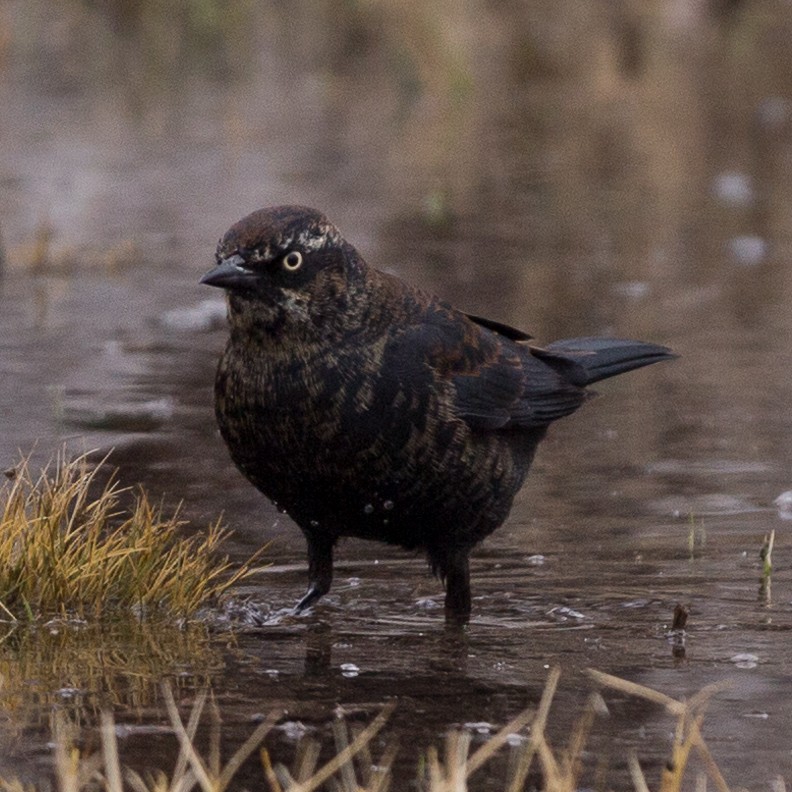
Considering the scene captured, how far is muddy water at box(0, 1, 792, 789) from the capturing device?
4512 millimetres

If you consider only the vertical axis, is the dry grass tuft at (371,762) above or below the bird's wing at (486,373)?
below

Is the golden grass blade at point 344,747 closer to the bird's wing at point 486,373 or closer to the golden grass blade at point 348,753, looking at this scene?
the golden grass blade at point 348,753

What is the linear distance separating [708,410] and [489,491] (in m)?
2.80

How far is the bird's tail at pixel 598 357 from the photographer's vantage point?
19.4 ft

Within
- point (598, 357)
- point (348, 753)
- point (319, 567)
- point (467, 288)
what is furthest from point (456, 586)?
point (467, 288)

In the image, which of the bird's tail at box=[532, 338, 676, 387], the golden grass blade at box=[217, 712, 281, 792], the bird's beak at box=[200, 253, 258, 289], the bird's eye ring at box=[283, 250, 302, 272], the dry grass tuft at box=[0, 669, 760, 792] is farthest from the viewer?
the bird's tail at box=[532, 338, 676, 387]

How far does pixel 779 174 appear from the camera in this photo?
14.3 metres

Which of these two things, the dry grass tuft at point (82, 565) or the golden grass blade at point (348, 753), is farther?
the dry grass tuft at point (82, 565)

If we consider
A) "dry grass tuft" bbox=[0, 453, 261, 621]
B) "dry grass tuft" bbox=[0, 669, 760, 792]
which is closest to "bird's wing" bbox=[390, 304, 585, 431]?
"dry grass tuft" bbox=[0, 453, 261, 621]

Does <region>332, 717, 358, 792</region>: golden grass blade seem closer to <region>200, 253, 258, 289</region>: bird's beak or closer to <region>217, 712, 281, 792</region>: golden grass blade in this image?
<region>217, 712, 281, 792</region>: golden grass blade

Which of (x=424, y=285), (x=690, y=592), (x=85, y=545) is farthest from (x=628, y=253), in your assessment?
(x=85, y=545)

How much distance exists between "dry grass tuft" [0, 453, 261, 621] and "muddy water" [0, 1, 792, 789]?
242mm

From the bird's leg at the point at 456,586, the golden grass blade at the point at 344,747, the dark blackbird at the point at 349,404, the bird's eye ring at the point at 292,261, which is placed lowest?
the golden grass blade at the point at 344,747

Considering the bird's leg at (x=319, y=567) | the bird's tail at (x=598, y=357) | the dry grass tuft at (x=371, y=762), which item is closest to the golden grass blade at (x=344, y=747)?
the dry grass tuft at (x=371, y=762)
